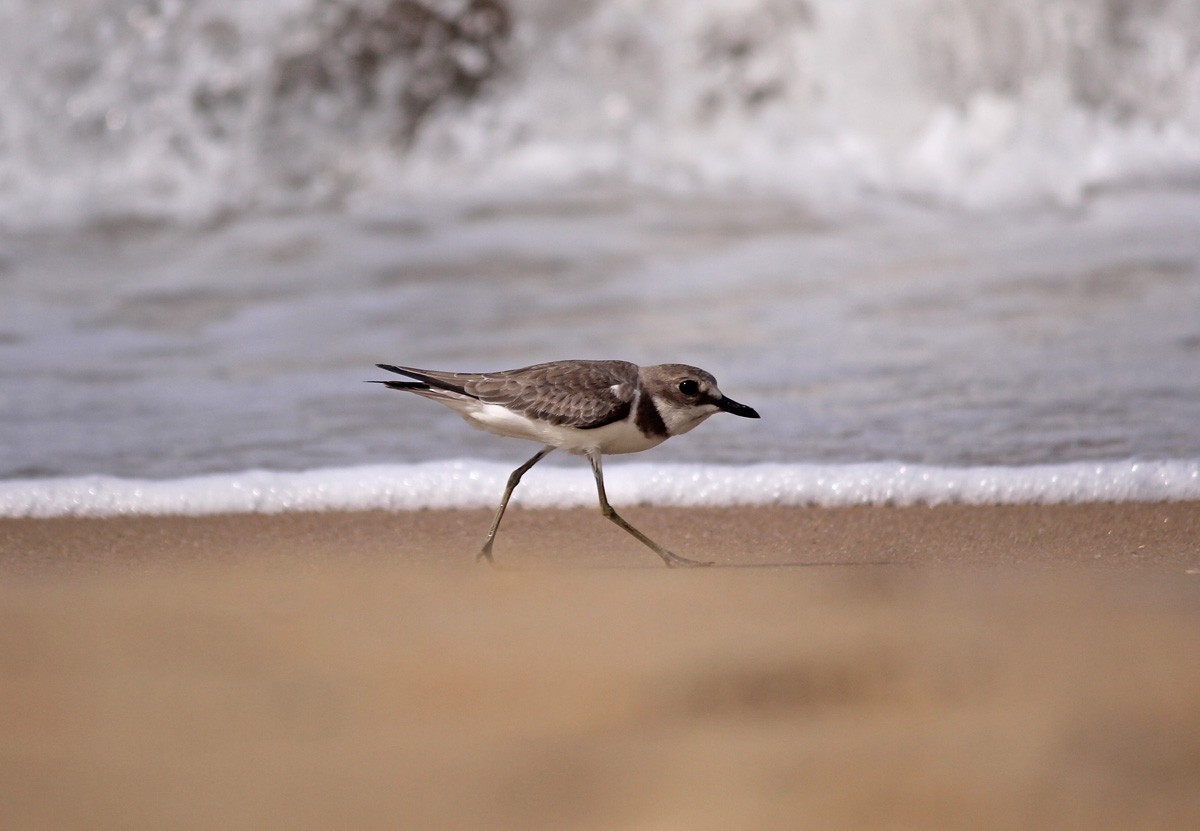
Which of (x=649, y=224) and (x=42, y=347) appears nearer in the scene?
(x=42, y=347)

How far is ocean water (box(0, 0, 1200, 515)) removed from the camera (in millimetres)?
5113

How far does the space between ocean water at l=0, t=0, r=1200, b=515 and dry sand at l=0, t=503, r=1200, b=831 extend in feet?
5.17

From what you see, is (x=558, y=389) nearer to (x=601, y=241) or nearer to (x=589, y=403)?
(x=589, y=403)

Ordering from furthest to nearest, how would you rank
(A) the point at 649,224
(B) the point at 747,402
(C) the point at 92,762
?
(A) the point at 649,224, (B) the point at 747,402, (C) the point at 92,762

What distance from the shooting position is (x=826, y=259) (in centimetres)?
716

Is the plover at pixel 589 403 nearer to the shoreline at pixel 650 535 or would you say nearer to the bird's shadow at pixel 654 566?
the bird's shadow at pixel 654 566

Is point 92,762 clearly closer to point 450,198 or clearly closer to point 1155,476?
point 1155,476

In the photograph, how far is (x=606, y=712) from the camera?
7.92ft

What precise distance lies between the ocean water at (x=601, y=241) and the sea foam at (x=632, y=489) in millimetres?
13

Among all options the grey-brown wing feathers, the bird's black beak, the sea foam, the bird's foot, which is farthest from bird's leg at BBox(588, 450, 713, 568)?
the sea foam

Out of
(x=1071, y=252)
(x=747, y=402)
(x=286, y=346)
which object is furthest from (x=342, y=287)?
(x=1071, y=252)

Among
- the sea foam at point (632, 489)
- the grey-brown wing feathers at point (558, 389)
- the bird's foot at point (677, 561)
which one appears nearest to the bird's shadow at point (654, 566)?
the bird's foot at point (677, 561)

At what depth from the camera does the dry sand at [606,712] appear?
209 cm

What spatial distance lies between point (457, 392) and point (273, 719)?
189cm
